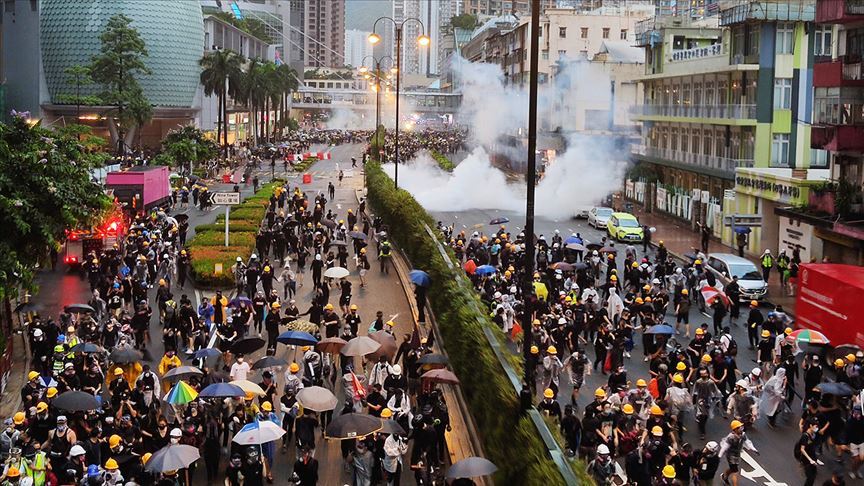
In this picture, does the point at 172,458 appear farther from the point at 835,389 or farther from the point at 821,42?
the point at 821,42

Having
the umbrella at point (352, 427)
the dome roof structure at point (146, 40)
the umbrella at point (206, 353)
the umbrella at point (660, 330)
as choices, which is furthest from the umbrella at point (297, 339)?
the dome roof structure at point (146, 40)

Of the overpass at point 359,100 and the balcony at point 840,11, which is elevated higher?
the overpass at point 359,100

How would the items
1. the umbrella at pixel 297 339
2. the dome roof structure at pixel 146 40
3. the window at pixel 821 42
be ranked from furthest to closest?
the dome roof structure at pixel 146 40 < the window at pixel 821 42 < the umbrella at pixel 297 339

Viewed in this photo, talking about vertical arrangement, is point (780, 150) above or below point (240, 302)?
above

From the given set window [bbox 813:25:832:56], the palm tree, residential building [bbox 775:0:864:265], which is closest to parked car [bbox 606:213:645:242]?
residential building [bbox 775:0:864:265]

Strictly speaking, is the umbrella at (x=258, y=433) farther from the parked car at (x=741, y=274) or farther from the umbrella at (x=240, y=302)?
the parked car at (x=741, y=274)

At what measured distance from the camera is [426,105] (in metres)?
175

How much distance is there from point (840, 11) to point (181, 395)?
25.8 m

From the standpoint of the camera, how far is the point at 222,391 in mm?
15922

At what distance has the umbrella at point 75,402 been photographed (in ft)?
50.5

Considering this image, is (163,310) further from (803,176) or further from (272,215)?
(803,176)

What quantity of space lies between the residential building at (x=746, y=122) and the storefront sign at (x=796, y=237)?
0.99m

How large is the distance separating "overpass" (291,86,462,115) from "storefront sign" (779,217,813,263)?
404ft

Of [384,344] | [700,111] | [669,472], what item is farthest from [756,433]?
[700,111]
